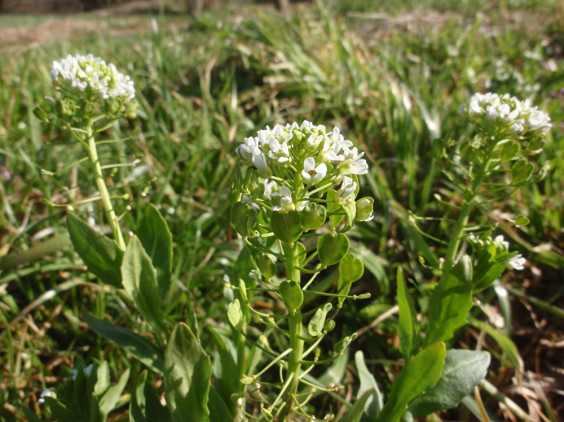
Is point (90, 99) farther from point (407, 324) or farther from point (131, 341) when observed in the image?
point (407, 324)

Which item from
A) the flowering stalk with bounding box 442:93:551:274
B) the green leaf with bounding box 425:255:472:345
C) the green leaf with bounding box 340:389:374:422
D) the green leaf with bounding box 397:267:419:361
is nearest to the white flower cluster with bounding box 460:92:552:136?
the flowering stalk with bounding box 442:93:551:274

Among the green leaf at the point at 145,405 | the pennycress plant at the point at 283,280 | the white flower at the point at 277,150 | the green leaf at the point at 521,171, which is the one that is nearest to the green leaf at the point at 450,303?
the pennycress plant at the point at 283,280

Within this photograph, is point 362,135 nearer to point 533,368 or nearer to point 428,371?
point 533,368

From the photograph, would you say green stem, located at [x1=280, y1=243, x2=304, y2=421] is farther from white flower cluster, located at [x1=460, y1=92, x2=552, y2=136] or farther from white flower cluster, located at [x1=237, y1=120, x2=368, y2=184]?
white flower cluster, located at [x1=460, y1=92, x2=552, y2=136]

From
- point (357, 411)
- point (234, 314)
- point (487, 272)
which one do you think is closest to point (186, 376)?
point (234, 314)

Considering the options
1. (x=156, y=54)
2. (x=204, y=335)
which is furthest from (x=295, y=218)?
(x=156, y=54)
